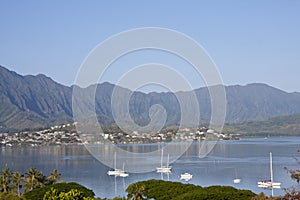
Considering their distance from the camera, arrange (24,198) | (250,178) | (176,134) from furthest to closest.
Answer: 1. (176,134)
2. (250,178)
3. (24,198)

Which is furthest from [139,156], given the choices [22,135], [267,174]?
[22,135]

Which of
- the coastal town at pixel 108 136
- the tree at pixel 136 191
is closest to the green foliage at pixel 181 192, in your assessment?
the tree at pixel 136 191

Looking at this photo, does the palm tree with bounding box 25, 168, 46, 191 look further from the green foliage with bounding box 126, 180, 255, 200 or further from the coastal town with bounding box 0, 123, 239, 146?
the coastal town with bounding box 0, 123, 239, 146

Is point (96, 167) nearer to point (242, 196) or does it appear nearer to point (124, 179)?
point (124, 179)

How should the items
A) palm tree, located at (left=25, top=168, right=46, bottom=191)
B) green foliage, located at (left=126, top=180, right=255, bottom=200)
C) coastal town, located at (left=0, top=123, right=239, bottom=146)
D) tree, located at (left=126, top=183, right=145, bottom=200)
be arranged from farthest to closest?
coastal town, located at (left=0, top=123, right=239, bottom=146), palm tree, located at (left=25, top=168, right=46, bottom=191), tree, located at (left=126, top=183, right=145, bottom=200), green foliage, located at (left=126, top=180, right=255, bottom=200)

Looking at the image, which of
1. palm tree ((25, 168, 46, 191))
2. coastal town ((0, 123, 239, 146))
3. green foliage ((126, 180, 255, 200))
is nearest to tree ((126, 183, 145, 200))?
green foliage ((126, 180, 255, 200))
